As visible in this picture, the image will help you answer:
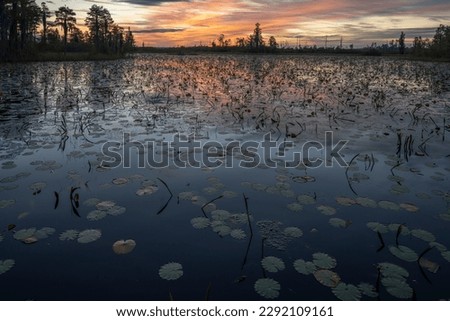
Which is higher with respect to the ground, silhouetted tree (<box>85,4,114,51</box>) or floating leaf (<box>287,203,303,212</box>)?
silhouetted tree (<box>85,4,114,51</box>)

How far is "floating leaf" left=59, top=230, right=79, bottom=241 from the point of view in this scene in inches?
141

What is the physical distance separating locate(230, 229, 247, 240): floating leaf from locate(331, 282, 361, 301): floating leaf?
118cm

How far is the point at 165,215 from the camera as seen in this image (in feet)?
13.7

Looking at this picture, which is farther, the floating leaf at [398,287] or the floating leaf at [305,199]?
the floating leaf at [305,199]

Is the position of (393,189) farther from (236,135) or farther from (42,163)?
(42,163)

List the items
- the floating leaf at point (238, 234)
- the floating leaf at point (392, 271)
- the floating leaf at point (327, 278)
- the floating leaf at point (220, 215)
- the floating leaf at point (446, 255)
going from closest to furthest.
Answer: the floating leaf at point (327, 278)
the floating leaf at point (392, 271)
the floating leaf at point (446, 255)
the floating leaf at point (238, 234)
the floating leaf at point (220, 215)

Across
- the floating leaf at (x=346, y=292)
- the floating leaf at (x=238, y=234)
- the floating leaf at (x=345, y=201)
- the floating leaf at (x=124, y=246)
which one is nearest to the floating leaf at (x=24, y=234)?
the floating leaf at (x=124, y=246)

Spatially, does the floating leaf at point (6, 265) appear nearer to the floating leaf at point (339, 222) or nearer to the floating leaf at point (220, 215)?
the floating leaf at point (220, 215)

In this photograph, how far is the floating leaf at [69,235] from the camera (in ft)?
11.7

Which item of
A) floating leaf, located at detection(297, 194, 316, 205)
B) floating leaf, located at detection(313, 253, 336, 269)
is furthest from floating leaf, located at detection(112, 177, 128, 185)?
floating leaf, located at detection(313, 253, 336, 269)

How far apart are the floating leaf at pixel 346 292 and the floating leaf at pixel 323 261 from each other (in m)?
0.28

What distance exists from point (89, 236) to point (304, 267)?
2.50 meters

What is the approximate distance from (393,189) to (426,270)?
2.07 meters

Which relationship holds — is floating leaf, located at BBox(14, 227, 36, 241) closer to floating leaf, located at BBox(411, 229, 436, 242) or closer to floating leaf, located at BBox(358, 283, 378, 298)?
floating leaf, located at BBox(358, 283, 378, 298)
